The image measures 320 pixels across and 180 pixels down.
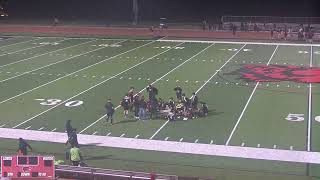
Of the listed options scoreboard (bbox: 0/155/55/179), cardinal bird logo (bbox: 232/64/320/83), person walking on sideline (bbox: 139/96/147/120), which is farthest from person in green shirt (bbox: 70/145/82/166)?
cardinal bird logo (bbox: 232/64/320/83)

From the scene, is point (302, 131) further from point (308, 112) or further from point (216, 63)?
point (216, 63)

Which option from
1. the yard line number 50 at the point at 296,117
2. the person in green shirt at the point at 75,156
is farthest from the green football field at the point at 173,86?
the person in green shirt at the point at 75,156

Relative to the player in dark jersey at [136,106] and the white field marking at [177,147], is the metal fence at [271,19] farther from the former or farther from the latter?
the white field marking at [177,147]

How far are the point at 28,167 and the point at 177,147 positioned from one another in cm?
566

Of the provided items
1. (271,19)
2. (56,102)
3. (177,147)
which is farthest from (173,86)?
(271,19)

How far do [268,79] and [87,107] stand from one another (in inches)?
392

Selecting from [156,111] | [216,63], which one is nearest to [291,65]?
[216,63]

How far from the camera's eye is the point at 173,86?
2689 cm

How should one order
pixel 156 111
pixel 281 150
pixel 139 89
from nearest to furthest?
pixel 281 150 → pixel 156 111 → pixel 139 89

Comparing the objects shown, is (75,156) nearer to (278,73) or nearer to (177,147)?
(177,147)

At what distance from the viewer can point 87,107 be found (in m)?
23.0

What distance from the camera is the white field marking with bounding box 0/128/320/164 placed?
1673 centimetres

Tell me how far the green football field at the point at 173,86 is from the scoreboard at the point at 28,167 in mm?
4243

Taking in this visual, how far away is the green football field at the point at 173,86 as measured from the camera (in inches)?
762
